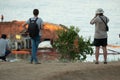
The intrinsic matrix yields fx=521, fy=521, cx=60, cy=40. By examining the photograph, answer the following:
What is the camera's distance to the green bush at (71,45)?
3241cm

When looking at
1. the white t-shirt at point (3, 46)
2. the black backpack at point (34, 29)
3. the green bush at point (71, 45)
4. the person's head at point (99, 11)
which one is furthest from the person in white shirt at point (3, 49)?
the green bush at point (71, 45)

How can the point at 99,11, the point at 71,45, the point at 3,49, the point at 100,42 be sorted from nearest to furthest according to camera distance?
the point at 99,11 → the point at 100,42 → the point at 3,49 → the point at 71,45

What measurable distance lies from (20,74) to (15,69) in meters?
0.90

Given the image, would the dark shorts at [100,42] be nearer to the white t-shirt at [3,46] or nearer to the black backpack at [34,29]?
the black backpack at [34,29]

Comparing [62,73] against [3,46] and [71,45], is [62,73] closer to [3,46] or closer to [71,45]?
[3,46]

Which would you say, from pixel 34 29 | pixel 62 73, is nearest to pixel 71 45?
pixel 34 29

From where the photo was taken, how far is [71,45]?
3353 cm

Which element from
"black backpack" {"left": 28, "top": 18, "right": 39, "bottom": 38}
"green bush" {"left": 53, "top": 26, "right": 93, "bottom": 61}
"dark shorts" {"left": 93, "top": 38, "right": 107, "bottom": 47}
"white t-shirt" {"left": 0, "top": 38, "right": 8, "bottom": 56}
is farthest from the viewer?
"green bush" {"left": 53, "top": 26, "right": 93, "bottom": 61}

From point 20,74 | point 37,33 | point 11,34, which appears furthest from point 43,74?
point 11,34

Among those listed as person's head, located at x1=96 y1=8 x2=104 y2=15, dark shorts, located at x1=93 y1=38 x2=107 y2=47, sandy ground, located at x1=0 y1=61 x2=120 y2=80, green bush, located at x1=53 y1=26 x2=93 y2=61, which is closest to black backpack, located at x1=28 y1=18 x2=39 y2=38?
sandy ground, located at x1=0 y1=61 x2=120 y2=80

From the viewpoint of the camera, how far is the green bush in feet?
106

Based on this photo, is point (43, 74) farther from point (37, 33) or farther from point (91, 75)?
point (37, 33)

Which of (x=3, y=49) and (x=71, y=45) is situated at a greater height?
(x=3, y=49)

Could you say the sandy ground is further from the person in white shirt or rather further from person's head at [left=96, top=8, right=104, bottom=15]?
the person in white shirt
